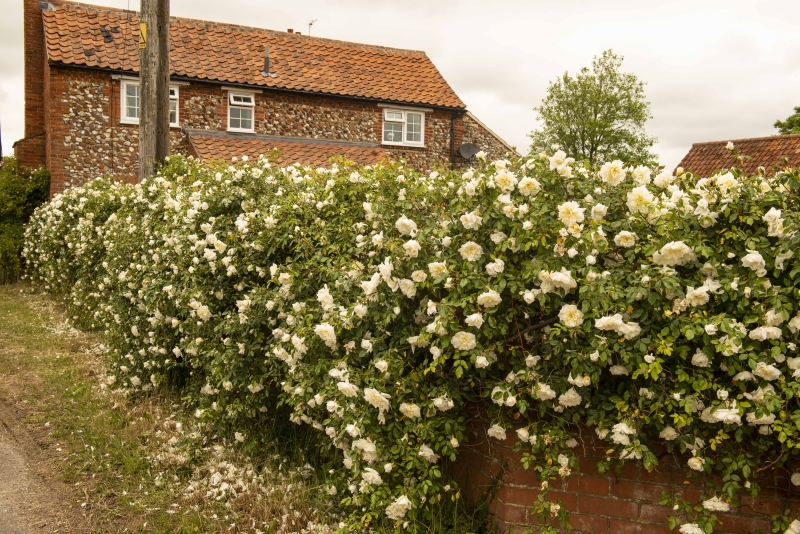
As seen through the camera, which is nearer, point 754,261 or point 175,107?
point 754,261

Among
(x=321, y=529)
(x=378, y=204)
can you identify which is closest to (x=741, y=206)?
(x=378, y=204)

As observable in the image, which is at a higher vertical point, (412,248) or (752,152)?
(752,152)

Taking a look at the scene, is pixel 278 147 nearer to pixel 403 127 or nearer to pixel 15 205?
pixel 403 127

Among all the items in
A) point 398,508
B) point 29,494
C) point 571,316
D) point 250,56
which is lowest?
point 29,494

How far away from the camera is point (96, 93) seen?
19281mm

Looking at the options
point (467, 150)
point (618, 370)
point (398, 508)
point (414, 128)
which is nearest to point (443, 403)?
point (398, 508)

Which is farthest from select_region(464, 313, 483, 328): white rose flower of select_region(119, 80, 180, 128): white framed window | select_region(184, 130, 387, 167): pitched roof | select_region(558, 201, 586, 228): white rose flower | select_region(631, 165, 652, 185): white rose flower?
select_region(119, 80, 180, 128): white framed window

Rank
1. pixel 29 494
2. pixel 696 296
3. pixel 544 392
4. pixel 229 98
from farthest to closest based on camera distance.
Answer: pixel 229 98 < pixel 29 494 < pixel 544 392 < pixel 696 296

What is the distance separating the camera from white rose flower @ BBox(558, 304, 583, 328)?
3051mm

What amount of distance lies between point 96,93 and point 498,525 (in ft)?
63.0

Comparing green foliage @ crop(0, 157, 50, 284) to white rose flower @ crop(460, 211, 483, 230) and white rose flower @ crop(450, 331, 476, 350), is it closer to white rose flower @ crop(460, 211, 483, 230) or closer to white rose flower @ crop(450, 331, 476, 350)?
white rose flower @ crop(460, 211, 483, 230)

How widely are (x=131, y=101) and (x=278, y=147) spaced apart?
176 inches

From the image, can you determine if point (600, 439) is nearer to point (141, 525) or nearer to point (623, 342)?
point (623, 342)

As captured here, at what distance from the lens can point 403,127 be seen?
77.8ft
